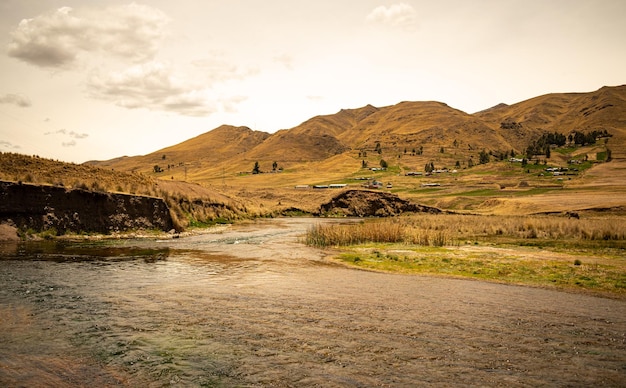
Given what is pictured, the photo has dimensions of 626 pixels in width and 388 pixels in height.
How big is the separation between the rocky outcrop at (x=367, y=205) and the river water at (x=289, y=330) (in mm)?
56672

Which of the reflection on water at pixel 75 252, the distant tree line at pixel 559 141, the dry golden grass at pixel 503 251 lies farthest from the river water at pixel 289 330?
the distant tree line at pixel 559 141

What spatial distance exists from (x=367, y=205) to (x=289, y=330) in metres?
67.5

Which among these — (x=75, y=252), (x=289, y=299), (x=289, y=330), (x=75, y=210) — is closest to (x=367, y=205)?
(x=75, y=210)

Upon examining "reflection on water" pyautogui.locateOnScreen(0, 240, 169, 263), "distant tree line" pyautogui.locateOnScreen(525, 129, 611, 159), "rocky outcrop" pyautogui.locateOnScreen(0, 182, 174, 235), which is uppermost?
"distant tree line" pyautogui.locateOnScreen(525, 129, 611, 159)

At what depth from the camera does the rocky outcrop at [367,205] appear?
76.8 m

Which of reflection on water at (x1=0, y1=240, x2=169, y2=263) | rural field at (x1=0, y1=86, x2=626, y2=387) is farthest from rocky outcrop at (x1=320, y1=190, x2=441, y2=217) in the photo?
reflection on water at (x1=0, y1=240, x2=169, y2=263)

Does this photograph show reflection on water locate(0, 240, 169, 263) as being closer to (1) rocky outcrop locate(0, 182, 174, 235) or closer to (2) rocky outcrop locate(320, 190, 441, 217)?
(1) rocky outcrop locate(0, 182, 174, 235)

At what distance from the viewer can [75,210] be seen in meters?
31.5

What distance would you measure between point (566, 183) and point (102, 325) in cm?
10987

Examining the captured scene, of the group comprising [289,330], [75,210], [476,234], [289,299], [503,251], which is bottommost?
[476,234]

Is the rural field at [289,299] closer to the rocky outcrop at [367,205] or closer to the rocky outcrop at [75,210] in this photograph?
the rocky outcrop at [75,210]

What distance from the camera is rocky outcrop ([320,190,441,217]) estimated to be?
76.8 meters

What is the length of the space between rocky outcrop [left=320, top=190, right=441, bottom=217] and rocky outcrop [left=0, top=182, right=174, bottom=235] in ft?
144

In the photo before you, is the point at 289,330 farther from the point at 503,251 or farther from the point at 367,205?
the point at 367,205
